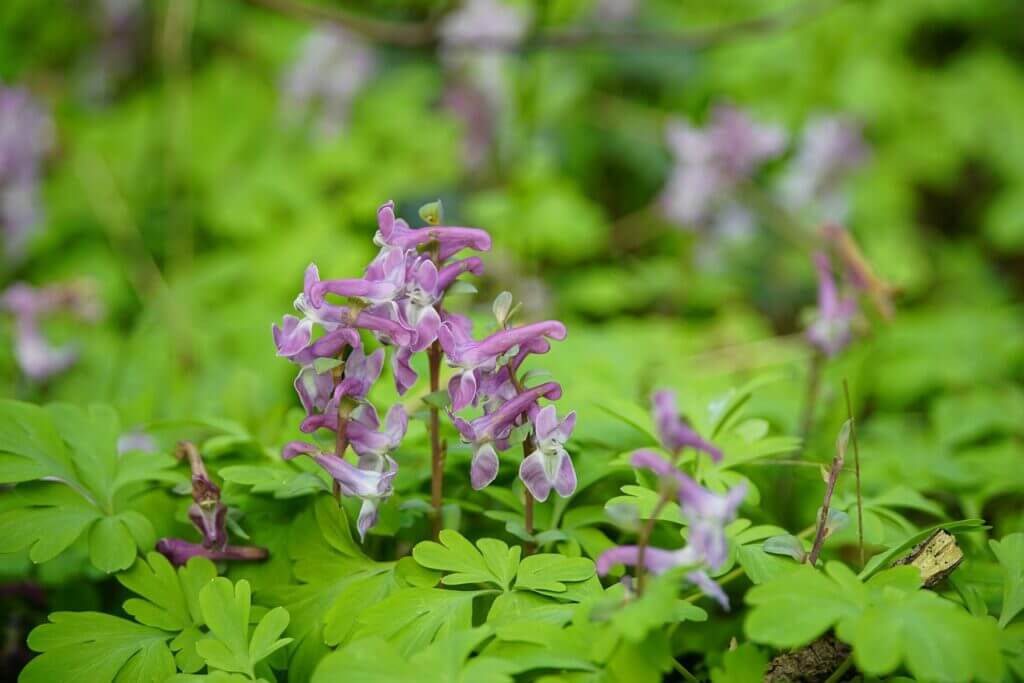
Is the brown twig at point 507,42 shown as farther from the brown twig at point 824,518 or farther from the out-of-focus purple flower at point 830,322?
the brown twig at point 824,518

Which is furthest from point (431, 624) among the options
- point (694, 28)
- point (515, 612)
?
point (694, 28)

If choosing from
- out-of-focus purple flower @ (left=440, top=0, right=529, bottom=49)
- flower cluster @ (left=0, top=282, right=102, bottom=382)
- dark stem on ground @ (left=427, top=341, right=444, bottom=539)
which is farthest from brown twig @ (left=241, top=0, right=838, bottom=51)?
dark stem on ground @ (left=427, top=341, right=444, bottom=539)

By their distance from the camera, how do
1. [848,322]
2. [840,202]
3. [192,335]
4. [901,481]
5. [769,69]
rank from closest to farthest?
[901,481] → [848,322] → [192,335] → [840,202] → [769,69]

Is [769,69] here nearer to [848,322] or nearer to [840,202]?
[840,202]

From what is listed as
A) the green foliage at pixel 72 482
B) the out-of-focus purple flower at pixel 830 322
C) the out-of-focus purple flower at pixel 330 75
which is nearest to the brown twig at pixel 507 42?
the out-of-focus purple flower at pixel 330 75

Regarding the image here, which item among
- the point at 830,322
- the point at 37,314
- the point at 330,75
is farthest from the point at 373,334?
the point at 330,75

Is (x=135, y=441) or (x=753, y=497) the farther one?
(x=135, y=441)

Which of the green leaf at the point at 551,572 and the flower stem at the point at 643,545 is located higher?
the flower stem at the point at 643,545

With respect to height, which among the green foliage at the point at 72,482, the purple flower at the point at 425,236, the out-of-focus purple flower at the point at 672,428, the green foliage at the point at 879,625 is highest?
the purple flower at the point at 425,236
